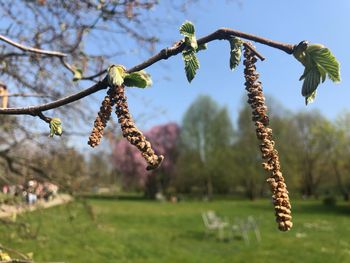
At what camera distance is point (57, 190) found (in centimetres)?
671

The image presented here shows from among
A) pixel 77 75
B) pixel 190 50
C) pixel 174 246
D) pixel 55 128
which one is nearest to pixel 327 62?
pixel 190 50

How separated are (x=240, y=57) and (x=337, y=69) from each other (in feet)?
0.75

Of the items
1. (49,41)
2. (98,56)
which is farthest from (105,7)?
(49,41)

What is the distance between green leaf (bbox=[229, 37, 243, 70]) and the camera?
107cm

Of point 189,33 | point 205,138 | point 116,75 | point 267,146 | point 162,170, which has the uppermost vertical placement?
point 205,138

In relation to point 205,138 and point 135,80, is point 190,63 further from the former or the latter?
point 205,138

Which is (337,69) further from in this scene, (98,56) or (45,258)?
(45,258)

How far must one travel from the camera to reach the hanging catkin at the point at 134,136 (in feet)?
2.92

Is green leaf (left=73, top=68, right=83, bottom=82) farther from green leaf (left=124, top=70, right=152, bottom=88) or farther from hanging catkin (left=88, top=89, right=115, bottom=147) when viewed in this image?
hanging catkin (left=88, top=89, right=115, bottom=147)

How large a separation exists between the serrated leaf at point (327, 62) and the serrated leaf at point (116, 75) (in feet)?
1.31

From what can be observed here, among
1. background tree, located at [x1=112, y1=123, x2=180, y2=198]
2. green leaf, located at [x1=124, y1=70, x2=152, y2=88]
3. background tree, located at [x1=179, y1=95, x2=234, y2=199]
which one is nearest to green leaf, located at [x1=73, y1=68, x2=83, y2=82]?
green leaf, located at [x1=124, y1=70, x2=152, y2=88]

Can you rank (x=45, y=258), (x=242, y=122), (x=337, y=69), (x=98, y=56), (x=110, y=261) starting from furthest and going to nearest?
1. (x=242, y=122)
2. (x=110, y=261)
3. (x=45, y=258)
4. (x=98, y=56)
5. (x=337, y=69)

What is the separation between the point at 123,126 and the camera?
903 millimetres

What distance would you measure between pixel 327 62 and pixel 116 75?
0.44 m
